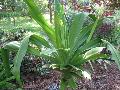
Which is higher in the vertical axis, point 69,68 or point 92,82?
point 69,68

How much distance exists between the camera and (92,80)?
15.8 ft

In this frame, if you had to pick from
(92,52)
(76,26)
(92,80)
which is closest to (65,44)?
(76,26)

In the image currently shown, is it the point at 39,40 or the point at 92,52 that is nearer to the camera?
the point at 92,52

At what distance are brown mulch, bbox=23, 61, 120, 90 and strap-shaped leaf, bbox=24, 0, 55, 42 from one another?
3.39 ft

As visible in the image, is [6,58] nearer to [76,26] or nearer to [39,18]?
[39,18]

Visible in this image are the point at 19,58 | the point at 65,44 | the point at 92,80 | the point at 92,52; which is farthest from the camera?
the point at 92,80

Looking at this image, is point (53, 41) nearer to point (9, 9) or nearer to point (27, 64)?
point (27, 64)

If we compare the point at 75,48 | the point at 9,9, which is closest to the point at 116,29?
the point at 75,48

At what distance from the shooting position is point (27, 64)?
5082mm

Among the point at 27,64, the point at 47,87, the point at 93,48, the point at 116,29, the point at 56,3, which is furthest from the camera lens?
the point at 116,29

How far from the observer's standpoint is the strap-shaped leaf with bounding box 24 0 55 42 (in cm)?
340

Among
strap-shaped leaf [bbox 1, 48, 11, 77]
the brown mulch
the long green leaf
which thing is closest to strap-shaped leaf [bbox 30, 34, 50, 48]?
the long green leaf

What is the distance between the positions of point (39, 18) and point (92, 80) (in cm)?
173

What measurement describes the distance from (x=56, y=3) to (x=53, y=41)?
470 mm
